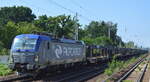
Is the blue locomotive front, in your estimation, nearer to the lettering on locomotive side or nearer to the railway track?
the railway track

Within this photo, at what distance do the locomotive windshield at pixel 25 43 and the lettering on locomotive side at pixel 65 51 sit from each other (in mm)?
2646

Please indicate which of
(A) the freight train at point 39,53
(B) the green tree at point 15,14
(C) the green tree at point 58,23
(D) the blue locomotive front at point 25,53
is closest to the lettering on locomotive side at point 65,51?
(A) the freight train at point 39,53

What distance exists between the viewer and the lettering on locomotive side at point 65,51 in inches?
826

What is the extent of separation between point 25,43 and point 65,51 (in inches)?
199

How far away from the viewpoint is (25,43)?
18.5 m

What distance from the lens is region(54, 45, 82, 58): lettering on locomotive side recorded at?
20983 mm

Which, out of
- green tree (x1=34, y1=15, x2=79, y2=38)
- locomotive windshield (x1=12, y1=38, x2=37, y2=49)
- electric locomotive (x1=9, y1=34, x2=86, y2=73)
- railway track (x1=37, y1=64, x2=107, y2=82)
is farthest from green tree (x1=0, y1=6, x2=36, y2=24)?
locomotive windshield (x1=12, y1=38, x2=37, y2=49)

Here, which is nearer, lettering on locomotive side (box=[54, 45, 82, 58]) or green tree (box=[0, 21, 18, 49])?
lettering on locomotive side (box=[54, 45, 82, 58])

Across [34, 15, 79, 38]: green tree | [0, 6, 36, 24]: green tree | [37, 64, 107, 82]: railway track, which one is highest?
[0, 6, 36, 24]: green tree

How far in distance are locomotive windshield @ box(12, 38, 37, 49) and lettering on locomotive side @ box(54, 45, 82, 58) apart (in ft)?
8.68

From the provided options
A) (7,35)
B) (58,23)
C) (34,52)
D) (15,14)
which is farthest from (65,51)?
(15,14)

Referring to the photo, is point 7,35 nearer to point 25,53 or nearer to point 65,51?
point 65,51

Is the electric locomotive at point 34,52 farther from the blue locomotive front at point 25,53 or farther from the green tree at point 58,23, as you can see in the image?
the green tree at point 58,23

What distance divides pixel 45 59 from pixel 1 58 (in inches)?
470
